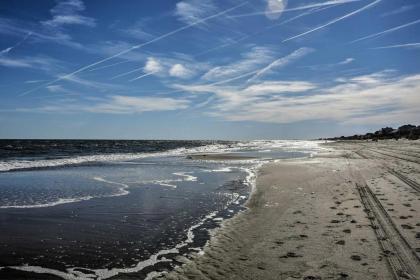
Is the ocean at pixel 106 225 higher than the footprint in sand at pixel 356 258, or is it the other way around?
the footprint in sand at pixel 356 258

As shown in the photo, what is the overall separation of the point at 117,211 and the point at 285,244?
615cm

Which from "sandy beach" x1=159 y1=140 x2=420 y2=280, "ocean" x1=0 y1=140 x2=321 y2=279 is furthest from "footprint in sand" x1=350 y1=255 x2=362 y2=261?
"ocean" x1=0 y1=140 x2=321 y2=279

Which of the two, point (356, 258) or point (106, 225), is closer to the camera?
point (356, 258)

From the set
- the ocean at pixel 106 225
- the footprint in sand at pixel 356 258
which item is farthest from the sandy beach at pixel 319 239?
the ocean at pixel 106 225

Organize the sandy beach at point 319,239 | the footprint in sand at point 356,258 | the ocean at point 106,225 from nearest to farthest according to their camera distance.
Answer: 1. the sandy beach at point 319,239
2. the footprint in sand at point 356,258
3. the ocean at point 106,225

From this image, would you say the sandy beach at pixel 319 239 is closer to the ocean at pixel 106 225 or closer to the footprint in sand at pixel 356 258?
the footprint in sand at pixel 356 258

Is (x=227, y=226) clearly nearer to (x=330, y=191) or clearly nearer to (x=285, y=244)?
(x=285, y=244)

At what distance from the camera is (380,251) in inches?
287

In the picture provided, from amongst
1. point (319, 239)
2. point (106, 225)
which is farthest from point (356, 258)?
point (106, 225)

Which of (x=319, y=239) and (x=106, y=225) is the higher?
(x=319, y=239)

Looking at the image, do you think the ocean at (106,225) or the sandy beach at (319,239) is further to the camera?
the ocean at (106,225)

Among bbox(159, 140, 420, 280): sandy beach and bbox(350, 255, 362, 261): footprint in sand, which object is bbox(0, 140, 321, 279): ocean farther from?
bbox(350, 255, 362, 261): footprint in sand

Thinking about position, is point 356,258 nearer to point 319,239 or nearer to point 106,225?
point 319,239

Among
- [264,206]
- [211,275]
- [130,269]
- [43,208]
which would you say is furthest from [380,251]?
[43,208]
